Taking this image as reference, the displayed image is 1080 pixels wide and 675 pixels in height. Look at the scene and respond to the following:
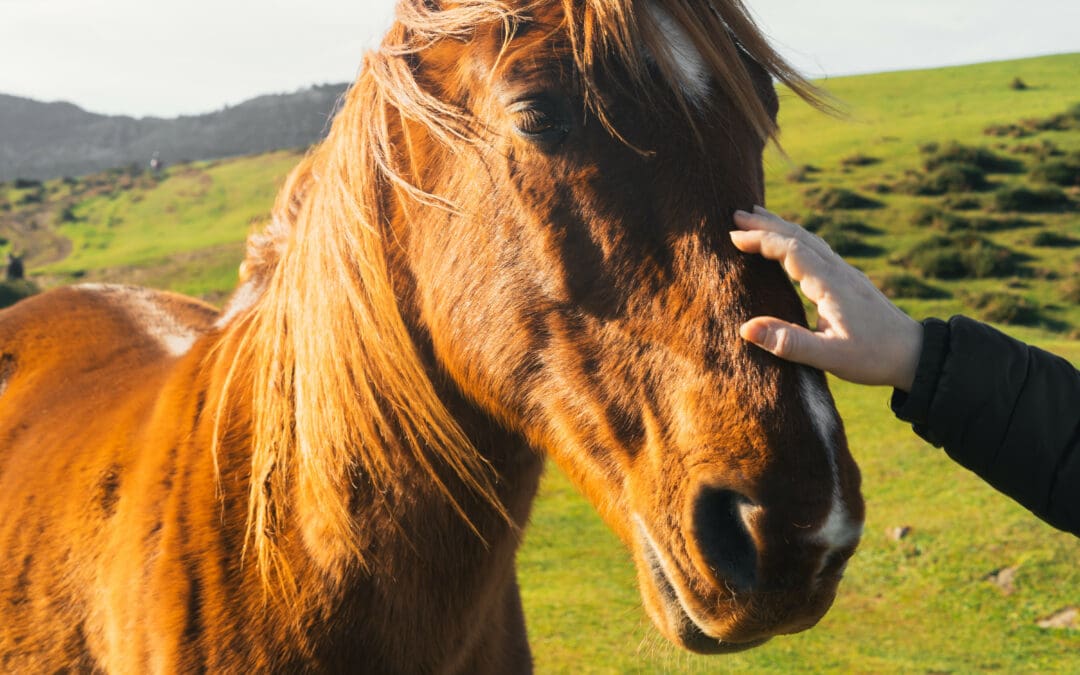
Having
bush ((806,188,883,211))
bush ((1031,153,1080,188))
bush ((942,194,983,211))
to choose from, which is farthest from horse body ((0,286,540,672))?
bush ((1031,153,1080,188))

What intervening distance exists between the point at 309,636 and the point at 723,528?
3.32ft

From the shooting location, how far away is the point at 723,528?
150 cm

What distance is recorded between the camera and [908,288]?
65.7 ft

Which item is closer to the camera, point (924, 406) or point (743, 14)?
point (924, 406)

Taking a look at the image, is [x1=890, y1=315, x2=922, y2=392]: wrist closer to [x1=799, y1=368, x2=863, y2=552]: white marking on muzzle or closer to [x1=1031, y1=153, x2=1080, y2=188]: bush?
[x1=799, y1=368, x2=863, y2=552]: white marking on muzzle

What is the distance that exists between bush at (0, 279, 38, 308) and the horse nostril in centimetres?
2611

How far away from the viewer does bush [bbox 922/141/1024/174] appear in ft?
91.7

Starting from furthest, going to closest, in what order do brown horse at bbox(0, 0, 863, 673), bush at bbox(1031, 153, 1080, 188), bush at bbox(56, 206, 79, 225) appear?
bush at bbox(56, 206, 79, 225) < bush at bbox(1031, 153, 1080, 188) < brown horse at bbox(0, 0, 863, 673)

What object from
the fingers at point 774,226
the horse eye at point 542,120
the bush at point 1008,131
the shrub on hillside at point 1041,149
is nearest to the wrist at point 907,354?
the fingers at point 774,226

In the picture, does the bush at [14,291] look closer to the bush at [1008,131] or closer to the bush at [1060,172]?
the bush at [1060,172]

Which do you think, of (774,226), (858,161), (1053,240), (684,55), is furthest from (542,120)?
(858,161)

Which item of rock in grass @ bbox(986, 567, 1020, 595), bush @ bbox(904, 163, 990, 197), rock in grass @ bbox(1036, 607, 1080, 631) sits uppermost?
bush @ bbox(904, 163, 990, 197)

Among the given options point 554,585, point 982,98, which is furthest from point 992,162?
point 554,585

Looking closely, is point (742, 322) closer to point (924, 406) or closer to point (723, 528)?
point (723, 528)
